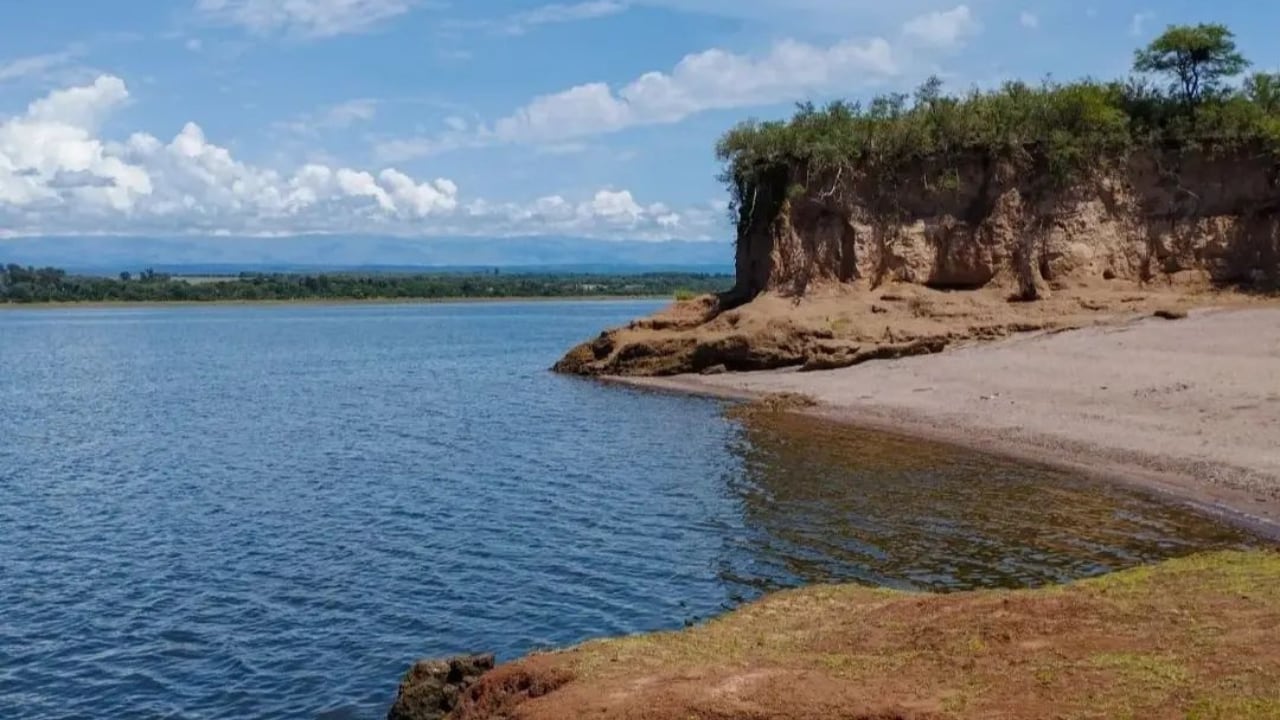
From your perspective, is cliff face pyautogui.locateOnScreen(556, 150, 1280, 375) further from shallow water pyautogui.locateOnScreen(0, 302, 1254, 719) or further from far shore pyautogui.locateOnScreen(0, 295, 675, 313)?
far shore pyautogui.locateOnScreen(0, 295, 675, 313)

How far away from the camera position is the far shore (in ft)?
562

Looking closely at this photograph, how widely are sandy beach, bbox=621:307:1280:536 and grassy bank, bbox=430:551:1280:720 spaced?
8165 mm

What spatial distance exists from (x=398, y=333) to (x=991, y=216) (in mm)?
59002

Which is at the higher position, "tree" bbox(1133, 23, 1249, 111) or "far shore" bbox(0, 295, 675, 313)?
"tree" bbox(1133, 23, 1249, 111)

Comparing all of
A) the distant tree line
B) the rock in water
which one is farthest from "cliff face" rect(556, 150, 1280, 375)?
the distant tree line

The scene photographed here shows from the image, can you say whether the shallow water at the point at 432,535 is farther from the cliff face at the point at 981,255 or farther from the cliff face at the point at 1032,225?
the cliff face at the point at 1032,225

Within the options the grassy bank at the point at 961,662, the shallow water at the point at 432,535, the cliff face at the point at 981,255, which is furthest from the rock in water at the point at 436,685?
the cliff face at the point at 981,255

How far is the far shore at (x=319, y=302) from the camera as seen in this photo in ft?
562

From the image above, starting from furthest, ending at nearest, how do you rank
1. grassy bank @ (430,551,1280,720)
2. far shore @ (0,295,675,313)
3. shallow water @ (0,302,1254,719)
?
far shore @ (0,295,675,313), shallow water @ (0,302,1254,719), grassy bank @ (430,551,1280,720)

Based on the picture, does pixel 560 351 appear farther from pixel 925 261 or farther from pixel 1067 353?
pixel 1067 353

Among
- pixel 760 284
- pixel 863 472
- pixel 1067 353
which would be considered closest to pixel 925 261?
pixel 760 284

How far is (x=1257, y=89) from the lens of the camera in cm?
4084

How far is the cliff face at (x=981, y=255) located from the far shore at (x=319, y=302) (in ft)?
409

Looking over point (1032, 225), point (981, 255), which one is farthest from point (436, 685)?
point (1032, 225)
